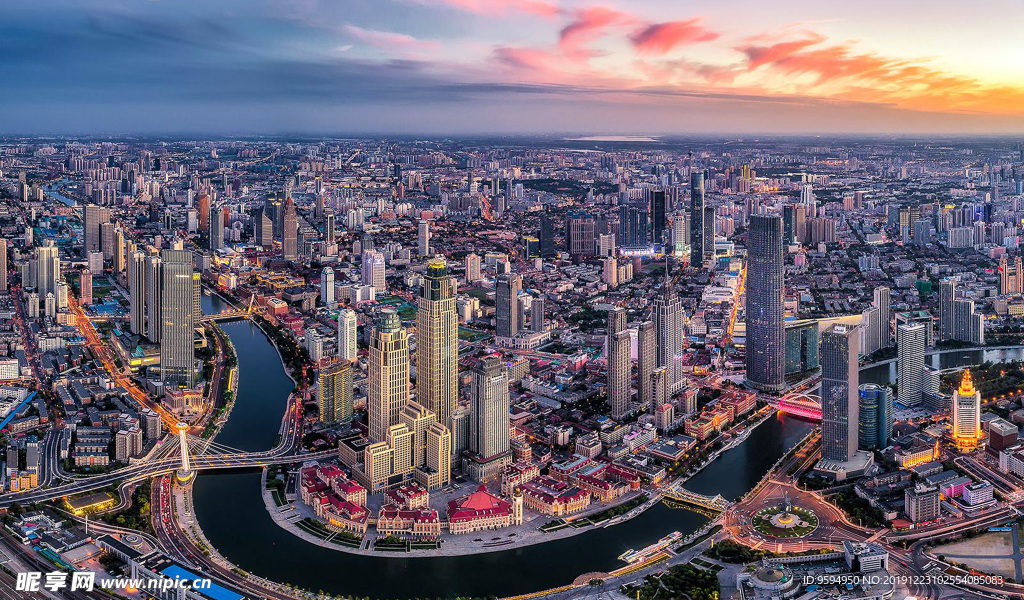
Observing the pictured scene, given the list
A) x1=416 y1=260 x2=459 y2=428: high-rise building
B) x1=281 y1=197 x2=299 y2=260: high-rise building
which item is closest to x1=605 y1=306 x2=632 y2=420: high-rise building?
x1=416 y1=260 x2=459 y2=428: high-rise building

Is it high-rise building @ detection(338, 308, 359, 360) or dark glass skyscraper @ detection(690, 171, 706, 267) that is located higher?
dark glass skyscraper @ detection(690, 171, 706, 267)

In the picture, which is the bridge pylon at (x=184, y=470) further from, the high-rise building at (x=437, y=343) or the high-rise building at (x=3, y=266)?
the high-rise building at (x=3, y=266)

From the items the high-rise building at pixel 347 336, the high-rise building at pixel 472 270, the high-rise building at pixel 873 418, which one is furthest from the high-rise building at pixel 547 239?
the high-rise building at pixel 873 418

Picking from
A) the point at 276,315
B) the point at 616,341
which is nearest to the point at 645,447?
the point at 616,341

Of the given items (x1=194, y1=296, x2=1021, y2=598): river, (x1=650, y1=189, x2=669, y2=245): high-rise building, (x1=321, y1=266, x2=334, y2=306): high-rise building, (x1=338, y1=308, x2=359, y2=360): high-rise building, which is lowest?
(x1=194, y1=296, x2=1021, y2=598): river

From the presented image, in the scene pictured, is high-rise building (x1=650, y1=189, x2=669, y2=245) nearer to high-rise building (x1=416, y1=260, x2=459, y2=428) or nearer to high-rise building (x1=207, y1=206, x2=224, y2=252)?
high-rise building (x1=207, y1=206, x2=224, y2=252)

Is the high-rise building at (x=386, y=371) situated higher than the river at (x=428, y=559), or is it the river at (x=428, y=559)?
the high-rise building at (x=386, y=371)

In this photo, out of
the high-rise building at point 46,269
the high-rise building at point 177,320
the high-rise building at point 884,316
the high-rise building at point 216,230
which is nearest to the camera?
the high-rise building at point 177,320

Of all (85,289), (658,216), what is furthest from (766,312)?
(658,216)

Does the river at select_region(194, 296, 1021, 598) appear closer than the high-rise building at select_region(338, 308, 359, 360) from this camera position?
Yes
